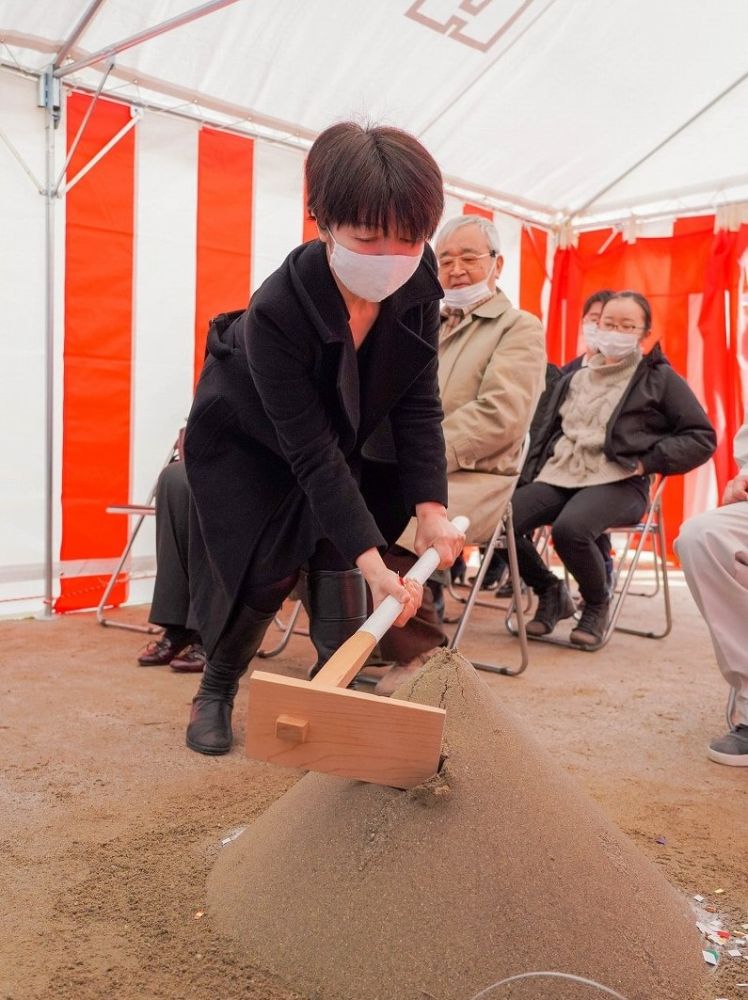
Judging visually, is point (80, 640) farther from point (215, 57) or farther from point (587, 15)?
point (587, 15)

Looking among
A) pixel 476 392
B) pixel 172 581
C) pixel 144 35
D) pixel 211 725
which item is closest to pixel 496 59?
pixel 144 35

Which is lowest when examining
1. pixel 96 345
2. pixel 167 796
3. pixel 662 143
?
pixel 167 796

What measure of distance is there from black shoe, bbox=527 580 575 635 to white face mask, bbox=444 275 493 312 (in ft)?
4.24

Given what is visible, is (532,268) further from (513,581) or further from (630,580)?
(513,581)

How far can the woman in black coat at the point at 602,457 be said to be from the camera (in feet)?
11.5

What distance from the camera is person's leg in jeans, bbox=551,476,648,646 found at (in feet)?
11.3

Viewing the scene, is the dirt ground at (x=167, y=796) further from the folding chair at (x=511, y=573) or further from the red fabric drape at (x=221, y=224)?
the red fabric drape at (x=221, y=224)

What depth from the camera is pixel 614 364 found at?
3.80m

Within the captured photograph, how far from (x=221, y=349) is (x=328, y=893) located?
1.11 meters

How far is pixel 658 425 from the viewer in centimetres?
363

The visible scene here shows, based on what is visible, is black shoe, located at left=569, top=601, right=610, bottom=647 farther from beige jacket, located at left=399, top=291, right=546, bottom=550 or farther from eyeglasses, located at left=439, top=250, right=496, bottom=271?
eyeglasses, located at left=439, top=250, right=496, bottom=271

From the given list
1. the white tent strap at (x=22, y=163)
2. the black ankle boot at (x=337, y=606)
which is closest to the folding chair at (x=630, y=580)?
the black ankle boot at (x=337, y=606)

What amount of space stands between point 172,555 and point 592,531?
1561 mm

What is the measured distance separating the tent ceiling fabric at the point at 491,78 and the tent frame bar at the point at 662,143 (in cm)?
1
